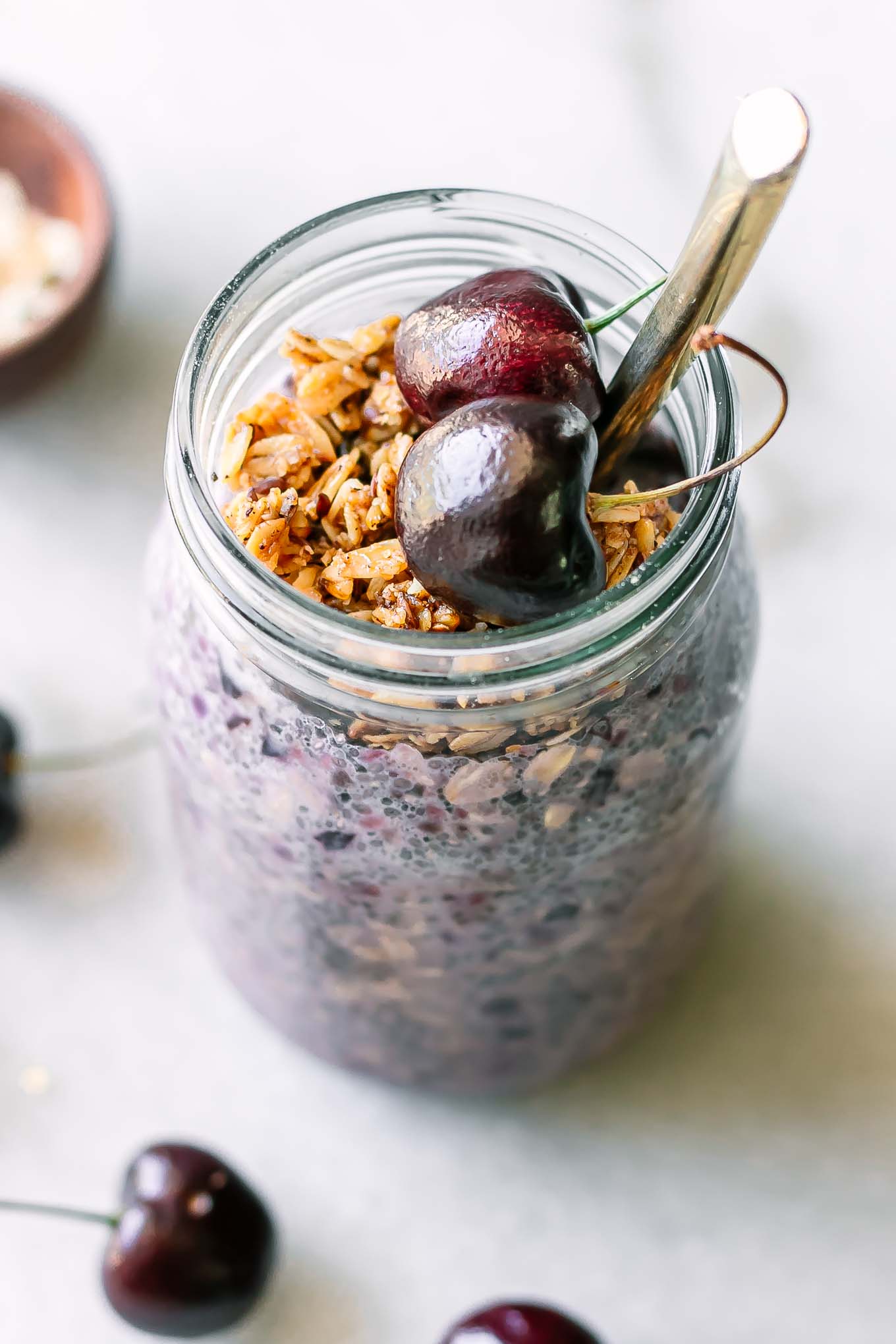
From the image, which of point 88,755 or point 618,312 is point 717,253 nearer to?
point 618,312

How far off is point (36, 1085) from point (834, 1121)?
456 mm

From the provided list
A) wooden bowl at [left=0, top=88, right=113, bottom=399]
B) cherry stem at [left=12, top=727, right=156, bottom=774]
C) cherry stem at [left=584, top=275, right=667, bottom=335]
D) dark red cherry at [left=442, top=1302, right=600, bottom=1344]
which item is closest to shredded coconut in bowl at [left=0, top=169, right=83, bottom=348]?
wooden bowl at [left=0, top=88, right=113, bottom=399]

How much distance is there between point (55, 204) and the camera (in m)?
0.95

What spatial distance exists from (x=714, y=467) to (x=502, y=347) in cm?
9

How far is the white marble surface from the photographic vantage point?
79 cm

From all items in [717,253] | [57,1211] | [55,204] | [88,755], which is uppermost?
[717,253]

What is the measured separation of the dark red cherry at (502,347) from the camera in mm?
497

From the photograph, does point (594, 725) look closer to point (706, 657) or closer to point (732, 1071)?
point (706, 657)

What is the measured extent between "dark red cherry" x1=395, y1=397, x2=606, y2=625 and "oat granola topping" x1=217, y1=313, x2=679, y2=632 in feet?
0.11

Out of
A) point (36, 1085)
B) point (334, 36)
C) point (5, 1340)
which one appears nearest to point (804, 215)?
point (334, 36)

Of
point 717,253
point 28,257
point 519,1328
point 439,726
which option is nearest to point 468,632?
point 439,726

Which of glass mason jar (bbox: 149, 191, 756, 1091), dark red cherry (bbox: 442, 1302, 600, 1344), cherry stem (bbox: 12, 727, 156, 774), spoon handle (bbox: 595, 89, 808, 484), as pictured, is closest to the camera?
spoon handle (bbox: 595, 89, 808, 484)

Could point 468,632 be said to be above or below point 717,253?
below

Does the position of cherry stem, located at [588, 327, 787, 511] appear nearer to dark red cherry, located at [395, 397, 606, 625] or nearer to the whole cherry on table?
dark red cherry, located at [395, 397, 606, 625]
